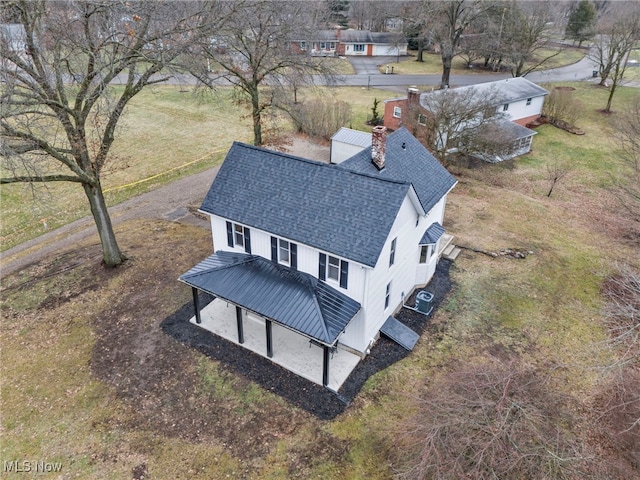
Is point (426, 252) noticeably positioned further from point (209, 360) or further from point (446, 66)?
point (446, 66)

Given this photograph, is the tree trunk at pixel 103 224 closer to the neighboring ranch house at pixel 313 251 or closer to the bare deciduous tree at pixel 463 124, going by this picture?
the neighboring ranch house at pixel 313 251

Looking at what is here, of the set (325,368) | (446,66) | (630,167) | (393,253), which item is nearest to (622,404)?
(393,253)

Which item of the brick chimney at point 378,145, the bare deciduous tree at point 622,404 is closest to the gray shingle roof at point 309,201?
the brick chimney at point 378,145

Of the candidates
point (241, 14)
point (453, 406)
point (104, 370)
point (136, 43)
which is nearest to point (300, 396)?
point (453, 406)

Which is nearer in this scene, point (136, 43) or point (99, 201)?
point (136, 43)

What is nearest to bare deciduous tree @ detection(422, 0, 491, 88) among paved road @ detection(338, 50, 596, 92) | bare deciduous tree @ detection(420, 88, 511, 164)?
paved road @ detection(338, 50, 596, 92)

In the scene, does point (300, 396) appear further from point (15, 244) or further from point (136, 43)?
point (15, 244)
